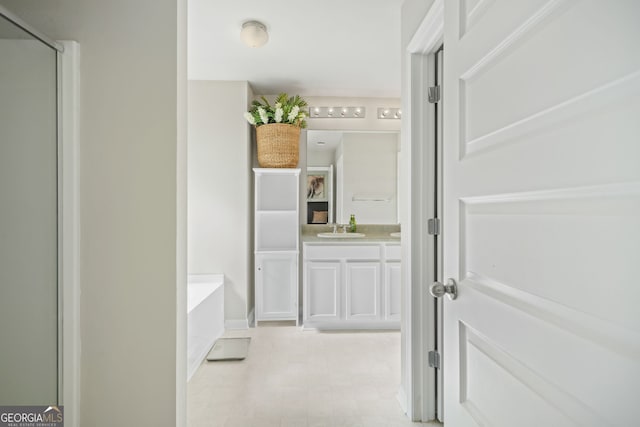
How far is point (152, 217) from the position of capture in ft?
5.25

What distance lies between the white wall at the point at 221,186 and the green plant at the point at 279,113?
5.9 inches

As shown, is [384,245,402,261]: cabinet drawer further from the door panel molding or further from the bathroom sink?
the door panel molding

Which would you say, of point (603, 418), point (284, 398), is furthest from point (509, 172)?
point (284, 398)

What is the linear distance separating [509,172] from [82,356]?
1.80 metres

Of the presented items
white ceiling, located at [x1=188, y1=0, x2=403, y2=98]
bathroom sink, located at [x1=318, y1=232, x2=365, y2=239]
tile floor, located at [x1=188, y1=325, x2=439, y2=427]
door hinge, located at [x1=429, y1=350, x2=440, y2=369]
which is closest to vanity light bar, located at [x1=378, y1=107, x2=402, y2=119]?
white ceiling, located at [x1=188, y1=0, x2=403, y2=98]

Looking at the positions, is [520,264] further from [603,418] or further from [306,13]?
[306,13]

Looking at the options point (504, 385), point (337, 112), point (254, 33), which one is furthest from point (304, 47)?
point (504, 385)

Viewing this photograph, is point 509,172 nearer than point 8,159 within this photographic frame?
Yes

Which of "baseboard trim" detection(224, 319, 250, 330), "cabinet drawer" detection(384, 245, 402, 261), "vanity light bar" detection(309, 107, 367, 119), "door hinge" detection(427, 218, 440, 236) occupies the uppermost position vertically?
"vanity light bar" detection(309, 107, 367, 119)

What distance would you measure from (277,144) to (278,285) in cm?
147

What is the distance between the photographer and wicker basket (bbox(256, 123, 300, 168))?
12.2ft

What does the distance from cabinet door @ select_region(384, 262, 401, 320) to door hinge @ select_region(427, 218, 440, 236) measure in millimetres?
1670

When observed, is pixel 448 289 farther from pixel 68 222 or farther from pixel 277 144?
pixel 277 144

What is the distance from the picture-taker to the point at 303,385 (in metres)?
2.49
